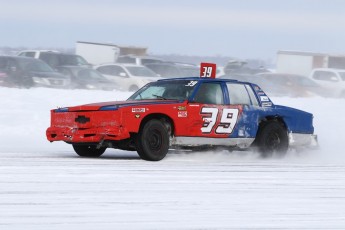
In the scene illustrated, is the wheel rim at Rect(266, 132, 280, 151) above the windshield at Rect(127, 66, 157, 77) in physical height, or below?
below

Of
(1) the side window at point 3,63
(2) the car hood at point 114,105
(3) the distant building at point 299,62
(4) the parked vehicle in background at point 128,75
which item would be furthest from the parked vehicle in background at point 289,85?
(2) the car hood at point 114,105

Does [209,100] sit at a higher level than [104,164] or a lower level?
higher

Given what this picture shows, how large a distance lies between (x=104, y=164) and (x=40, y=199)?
3561mm

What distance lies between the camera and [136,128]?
1301 cm

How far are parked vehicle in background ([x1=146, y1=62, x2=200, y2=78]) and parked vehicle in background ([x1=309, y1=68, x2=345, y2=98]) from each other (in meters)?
5.92

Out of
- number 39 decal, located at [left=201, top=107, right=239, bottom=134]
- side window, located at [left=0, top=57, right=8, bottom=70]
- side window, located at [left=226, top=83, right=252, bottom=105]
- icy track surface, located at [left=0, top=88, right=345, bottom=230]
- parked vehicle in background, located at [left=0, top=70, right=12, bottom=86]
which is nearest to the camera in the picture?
icy track surface, located at [left=0, top=88, right=345, bottom=230]

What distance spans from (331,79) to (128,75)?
1098cm

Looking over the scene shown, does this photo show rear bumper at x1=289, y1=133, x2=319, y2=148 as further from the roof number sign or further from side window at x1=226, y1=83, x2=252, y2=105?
the roof number sign

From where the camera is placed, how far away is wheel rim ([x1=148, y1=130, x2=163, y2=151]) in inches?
517

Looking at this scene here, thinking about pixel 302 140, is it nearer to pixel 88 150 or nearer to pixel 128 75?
pixel 88 150

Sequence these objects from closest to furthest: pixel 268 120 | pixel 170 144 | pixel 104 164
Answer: pixel 104 164 → pixel 170 144 → pixel 268 120

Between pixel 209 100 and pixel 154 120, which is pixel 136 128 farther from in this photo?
pixel 209 100

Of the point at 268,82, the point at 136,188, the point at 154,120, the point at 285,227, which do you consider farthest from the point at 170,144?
the point at 268,82

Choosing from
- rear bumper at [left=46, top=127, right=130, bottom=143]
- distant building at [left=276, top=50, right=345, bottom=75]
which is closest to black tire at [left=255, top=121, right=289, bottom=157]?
rear bumper at [left=46, top=127, right=130, bottom=143]
